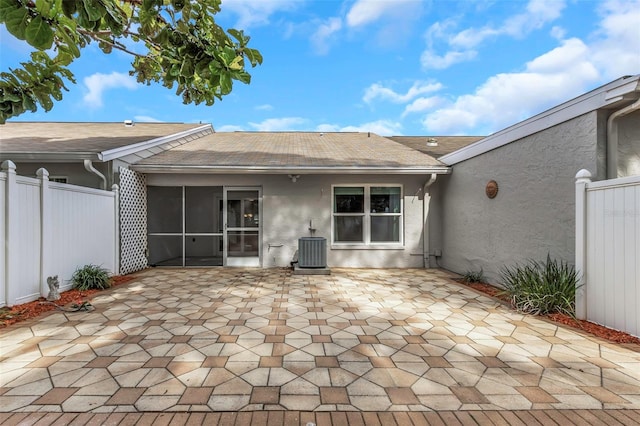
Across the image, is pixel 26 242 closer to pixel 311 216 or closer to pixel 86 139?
pixel 86 139

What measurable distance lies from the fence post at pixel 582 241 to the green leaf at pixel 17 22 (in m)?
5.67

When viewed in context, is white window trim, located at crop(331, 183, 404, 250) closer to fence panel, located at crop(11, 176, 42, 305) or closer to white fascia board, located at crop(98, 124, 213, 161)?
white fascia board, located at crop(98, 124, 213, 161)

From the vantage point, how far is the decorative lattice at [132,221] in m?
6.91

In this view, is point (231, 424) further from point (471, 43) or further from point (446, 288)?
point (471, 43)

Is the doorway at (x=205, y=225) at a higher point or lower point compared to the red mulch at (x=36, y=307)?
higher

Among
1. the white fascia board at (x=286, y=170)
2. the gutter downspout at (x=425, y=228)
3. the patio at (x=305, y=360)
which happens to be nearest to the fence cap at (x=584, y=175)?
the patio at (x=305, y=360)

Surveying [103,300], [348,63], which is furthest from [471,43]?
[103,300]

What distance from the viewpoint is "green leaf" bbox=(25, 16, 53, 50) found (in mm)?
1632

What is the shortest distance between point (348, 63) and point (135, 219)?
9192mm

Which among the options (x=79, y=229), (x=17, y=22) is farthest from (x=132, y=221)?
(x=17, y=22)

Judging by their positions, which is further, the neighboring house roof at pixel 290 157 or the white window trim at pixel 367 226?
the white window trim at pixel 367 226

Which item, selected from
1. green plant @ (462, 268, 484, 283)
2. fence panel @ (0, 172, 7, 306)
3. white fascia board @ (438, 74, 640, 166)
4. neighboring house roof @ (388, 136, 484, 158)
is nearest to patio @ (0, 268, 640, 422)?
fence panel @ (0, 172, 7, 306)

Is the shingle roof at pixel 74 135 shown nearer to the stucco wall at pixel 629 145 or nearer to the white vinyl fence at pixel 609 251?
the white vinyl fence at pixel 609 251

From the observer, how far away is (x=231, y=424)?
1900mm
